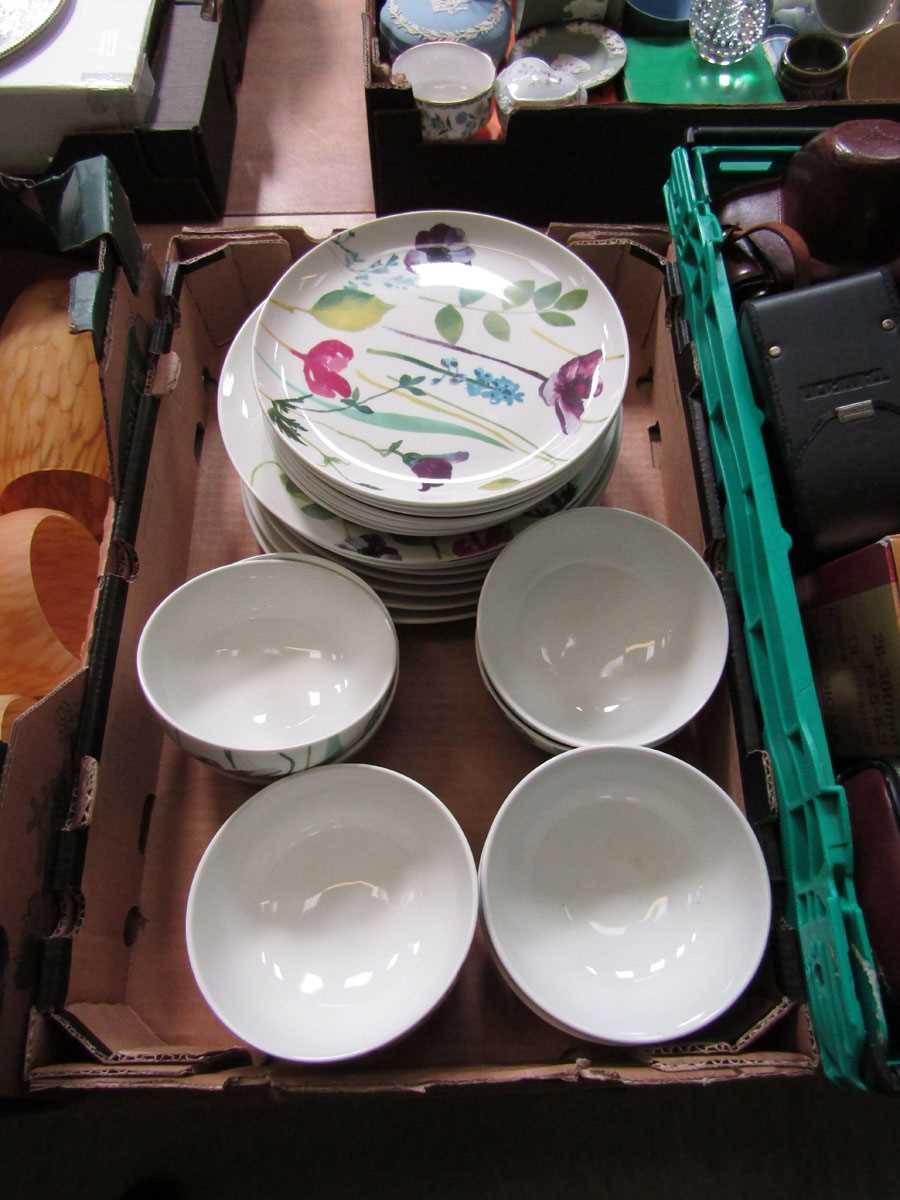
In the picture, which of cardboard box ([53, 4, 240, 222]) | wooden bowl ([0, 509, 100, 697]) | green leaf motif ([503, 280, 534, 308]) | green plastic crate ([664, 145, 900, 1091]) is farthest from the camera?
cardboard box ([53, 4, 240, 222])

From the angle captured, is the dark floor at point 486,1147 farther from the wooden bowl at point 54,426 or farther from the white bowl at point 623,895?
the wooden bowl at point 54,426

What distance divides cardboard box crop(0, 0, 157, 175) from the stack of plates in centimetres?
25

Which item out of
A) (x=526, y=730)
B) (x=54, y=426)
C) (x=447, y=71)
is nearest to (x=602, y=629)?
(x=526, y=730)

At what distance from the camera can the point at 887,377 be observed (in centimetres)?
58

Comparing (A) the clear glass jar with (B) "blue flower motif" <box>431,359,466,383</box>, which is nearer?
(B) "blue flower motif" <box>431,359,466,383</box>

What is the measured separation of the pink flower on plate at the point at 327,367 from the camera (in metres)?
0.63

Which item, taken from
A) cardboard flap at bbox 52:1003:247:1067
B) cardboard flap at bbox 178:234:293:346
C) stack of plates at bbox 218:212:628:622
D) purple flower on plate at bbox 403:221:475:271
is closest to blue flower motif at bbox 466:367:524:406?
stack of plates at bbox 218:212:628:622

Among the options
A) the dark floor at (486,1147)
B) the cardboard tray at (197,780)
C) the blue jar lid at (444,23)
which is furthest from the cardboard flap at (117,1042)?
the blue jar lid at (444,23)

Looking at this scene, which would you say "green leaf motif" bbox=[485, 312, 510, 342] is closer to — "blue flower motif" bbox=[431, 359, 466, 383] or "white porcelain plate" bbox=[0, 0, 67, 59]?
"blue flower motif" bbox=[431, 359, 466, 383]

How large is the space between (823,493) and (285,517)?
0.35m

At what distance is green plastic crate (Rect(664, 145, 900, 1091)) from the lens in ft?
1.50

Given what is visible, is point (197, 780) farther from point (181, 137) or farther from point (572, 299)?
point (181, 137)

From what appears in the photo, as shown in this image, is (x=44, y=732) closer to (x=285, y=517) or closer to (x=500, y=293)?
(x=285, y=517)

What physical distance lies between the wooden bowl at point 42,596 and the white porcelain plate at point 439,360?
0.54ft
